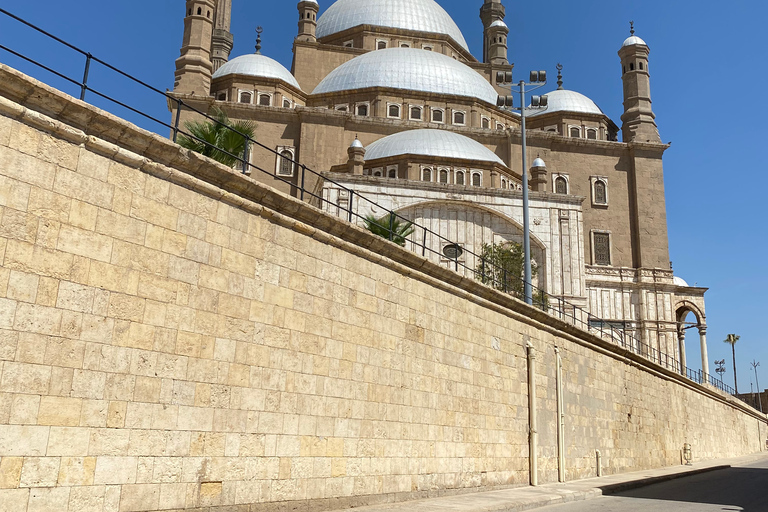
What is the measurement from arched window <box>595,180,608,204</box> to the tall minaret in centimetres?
1422

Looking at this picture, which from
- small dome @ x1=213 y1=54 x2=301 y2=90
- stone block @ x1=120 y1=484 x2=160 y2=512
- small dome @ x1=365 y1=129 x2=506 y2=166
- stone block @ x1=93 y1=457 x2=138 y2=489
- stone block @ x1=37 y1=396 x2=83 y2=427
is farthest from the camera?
small dome @ x1=213 y1=54 x2=301 y2=90

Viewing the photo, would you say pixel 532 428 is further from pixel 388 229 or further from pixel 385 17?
pixel 385 17

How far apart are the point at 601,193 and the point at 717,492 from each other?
26.0 m

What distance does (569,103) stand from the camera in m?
44.7

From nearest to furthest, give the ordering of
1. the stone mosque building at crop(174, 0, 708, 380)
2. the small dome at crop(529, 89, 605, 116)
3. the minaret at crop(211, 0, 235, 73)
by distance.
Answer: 1. the stone mosque building at crop(174, 0, 708, 380)
2. the small dome at crop(529, 89, 605, 116)
3. the minaret at crop(211, 0, 235, 73)


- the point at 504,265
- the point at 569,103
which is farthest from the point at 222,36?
the point at 504,265

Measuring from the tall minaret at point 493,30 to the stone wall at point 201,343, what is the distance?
40.3m

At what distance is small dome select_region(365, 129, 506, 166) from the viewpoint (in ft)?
104

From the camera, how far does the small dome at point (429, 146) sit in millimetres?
31750

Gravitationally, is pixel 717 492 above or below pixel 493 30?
below

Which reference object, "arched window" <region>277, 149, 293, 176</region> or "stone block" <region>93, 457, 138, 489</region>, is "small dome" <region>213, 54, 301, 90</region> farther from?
"stone block" <region>93, 457, 138, 489</region>

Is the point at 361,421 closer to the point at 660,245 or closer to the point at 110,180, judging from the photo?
the point at 110,180

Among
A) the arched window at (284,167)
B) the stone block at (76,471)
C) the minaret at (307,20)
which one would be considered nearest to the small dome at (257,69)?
the minaret at (307,20)

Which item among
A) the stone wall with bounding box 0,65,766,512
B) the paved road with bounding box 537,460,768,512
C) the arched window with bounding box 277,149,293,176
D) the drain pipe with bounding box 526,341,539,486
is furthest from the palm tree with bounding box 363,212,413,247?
the arched window with bounding box 277,149,293,176
